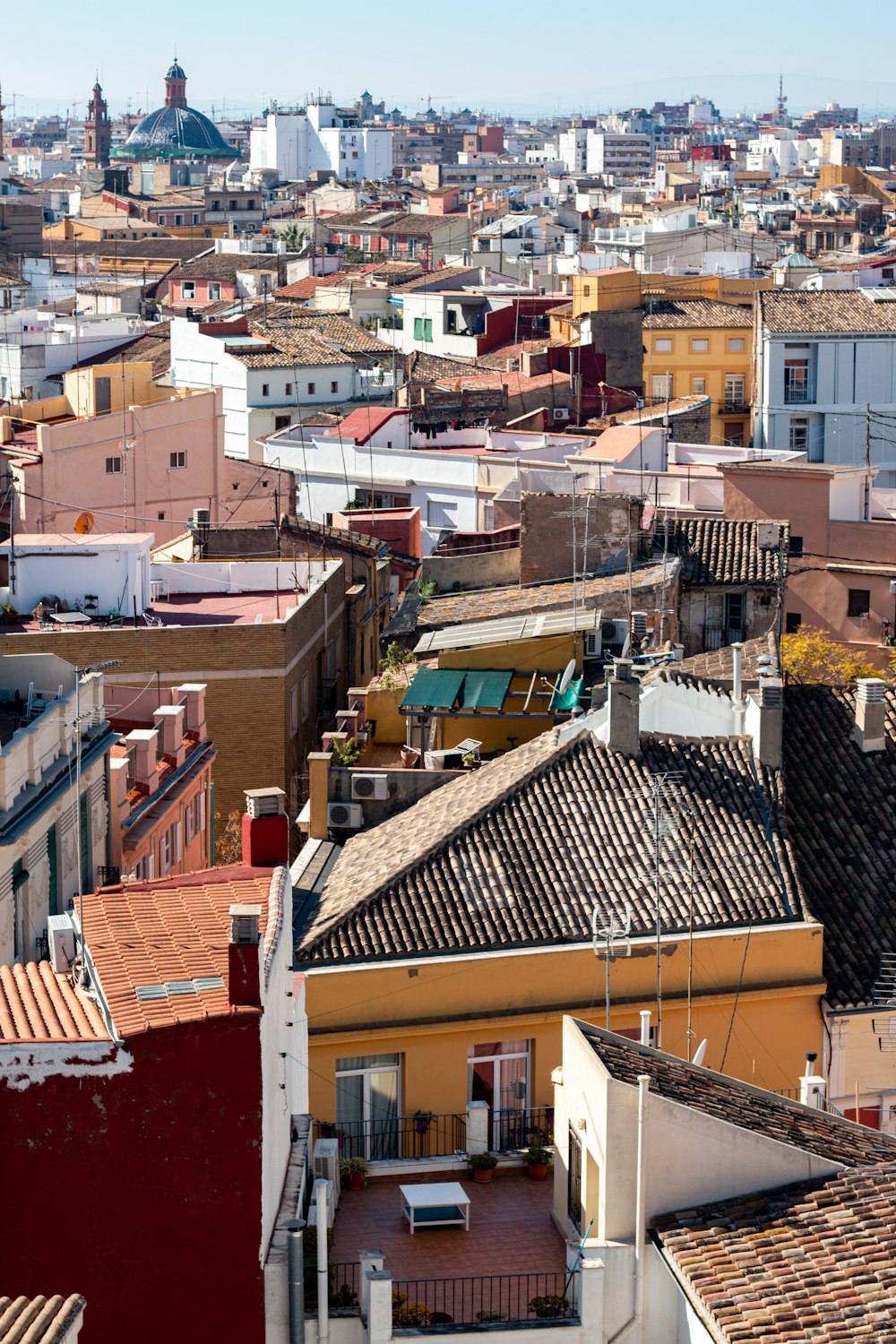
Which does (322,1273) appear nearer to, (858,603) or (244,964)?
(244,964)

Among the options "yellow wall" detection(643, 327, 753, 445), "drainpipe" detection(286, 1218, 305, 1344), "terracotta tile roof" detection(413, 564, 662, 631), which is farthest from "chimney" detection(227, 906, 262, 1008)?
"yellow wall" detection(643, 327, 753, 445)

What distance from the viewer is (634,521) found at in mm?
28656

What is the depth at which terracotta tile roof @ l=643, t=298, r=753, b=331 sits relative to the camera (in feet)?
184

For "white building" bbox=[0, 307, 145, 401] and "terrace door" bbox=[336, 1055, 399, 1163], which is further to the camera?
"white building" bbox=[0, 307, 145, 401]

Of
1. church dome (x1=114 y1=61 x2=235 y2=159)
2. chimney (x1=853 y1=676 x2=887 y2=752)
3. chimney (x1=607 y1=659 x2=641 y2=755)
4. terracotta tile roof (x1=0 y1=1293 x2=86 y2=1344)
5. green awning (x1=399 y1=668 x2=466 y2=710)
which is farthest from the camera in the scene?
church dome (x1=114 y1=61 x2=235 y2=159)

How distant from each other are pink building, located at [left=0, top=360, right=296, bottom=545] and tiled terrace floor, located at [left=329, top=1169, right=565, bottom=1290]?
24.9 m

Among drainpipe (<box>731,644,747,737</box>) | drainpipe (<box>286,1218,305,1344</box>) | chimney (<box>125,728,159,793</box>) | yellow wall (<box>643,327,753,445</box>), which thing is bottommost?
drainpipe (<box>286,1218,305,1344</box>)

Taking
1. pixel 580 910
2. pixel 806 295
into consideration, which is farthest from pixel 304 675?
pixel 806 295

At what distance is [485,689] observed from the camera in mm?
23312

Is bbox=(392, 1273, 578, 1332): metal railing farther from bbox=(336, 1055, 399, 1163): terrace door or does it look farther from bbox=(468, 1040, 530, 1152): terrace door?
bbox=(468, 1040, 530, 1152): terrace door

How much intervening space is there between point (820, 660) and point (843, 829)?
341 inches

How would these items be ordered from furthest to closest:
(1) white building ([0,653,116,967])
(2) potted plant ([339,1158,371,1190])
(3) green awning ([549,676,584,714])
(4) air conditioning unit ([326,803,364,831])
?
(3) green awning ([549,676,584,714])
(4) air conditioning unit ([326,803,364,831])
(1) white building ([0,653,116,967])
(2) potted plant ([339,1158,371,1190])

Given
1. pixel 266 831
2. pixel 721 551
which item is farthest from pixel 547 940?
pixel 721 551

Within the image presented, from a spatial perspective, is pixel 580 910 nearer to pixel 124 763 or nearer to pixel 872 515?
pixel 124 763
